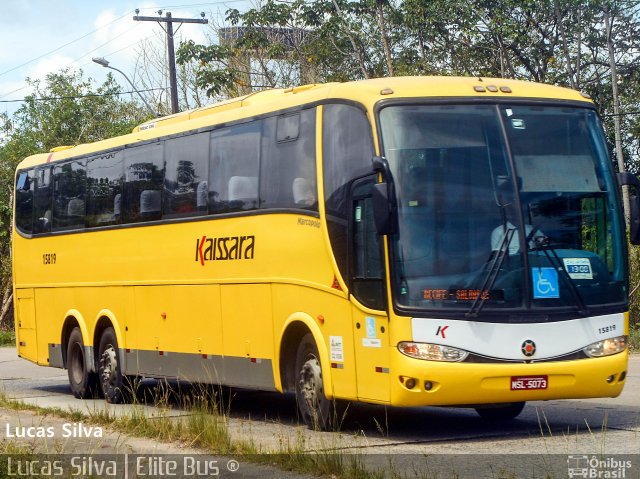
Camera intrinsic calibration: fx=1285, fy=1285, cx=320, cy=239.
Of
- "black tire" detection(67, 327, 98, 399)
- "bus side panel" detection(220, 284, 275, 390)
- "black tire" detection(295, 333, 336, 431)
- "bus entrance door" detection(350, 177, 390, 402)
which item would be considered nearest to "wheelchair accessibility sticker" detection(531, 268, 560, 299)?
"bus entrance door" detection(350, 177, 390, 402)

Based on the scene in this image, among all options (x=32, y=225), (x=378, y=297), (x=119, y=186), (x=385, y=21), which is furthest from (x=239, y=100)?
(x=385, y=21)

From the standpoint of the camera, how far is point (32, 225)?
67.6 feet

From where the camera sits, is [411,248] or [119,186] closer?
[411,248]

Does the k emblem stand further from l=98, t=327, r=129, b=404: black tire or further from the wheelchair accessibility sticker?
l=98, t=327, r=129, b=404: black tire

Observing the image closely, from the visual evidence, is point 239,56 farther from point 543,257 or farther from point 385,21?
point 543,257

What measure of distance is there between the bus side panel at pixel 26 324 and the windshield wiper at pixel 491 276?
1068cm

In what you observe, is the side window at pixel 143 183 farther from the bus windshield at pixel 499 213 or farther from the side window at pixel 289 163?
the bus windshield at pixel 499 213

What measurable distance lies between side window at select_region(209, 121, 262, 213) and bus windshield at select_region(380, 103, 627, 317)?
2.71 meters

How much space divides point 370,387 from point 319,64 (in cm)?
2454

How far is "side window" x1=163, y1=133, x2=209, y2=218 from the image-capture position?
1555cm

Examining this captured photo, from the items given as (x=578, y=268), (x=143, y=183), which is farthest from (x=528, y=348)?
(x=143, y=183)

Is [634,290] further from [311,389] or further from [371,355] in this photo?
[371,355]

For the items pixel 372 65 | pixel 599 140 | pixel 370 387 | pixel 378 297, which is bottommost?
pixel 370 387

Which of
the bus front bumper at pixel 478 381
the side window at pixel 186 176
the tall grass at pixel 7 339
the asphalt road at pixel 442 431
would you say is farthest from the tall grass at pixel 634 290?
the tall grass at pixel 7 339
